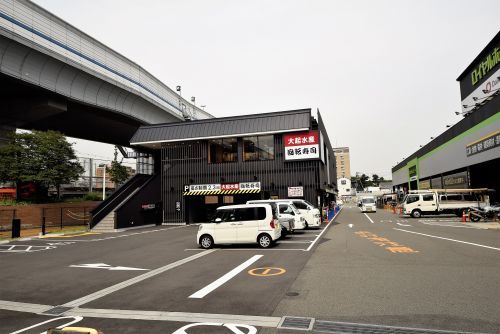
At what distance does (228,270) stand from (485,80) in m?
40.9

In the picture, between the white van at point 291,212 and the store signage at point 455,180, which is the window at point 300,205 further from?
the store signage at point 455,180

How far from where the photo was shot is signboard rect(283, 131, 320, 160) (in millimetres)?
28708

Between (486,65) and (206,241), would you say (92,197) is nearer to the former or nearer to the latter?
(206,241)

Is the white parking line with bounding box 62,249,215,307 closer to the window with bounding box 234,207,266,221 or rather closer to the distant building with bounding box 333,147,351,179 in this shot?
the window with bounding box 234,207,266,221

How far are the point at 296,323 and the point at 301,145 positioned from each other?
2424cm

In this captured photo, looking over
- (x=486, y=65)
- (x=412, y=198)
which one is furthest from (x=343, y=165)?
(x=412, y=198)

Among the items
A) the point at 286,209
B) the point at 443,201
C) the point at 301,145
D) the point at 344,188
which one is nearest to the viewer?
the point at 286,209

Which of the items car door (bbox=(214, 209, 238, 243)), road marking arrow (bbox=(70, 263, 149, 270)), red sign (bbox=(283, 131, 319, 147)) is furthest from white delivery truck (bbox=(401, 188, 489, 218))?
road marking arrow (bbox=(70, 263, 149, 270))

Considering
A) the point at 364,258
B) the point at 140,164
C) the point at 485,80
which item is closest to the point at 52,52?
the point at 140,164

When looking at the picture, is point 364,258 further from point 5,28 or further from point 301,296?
point 5,28

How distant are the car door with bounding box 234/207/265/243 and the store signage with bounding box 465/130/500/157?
22.2 m

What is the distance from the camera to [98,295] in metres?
7.95

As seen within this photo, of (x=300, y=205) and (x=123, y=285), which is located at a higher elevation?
(x=300, y=205)

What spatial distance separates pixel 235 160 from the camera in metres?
31.5
